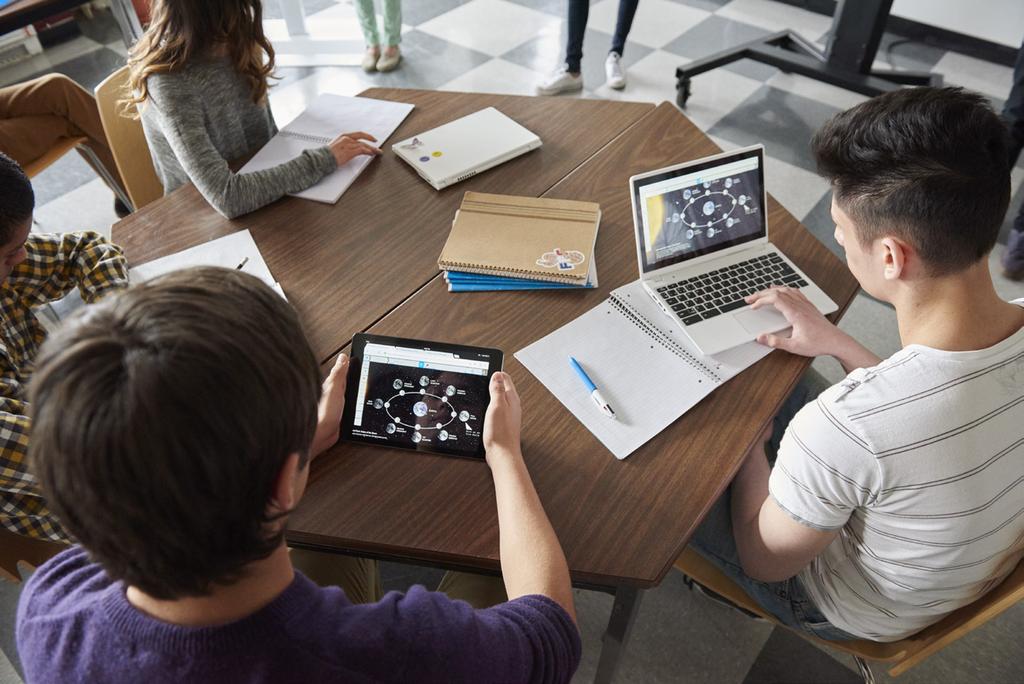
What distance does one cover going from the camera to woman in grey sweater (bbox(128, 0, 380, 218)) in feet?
4.83

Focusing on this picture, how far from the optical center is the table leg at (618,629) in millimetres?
1112

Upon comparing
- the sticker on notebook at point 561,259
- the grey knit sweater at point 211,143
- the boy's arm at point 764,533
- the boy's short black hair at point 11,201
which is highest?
the boy's short black hair at point 11,201

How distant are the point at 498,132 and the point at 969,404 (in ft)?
3.73

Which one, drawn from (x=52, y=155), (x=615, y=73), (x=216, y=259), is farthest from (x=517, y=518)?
(x=615, y=73)

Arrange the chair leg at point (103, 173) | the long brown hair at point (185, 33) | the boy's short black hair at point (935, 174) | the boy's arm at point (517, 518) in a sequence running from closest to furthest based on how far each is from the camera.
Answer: the boy's arm at point (517, 518) → the boy's short black hair at point (935, 174) → the long brown hair at point (185, 33) → the chair leg at point (103, 173)

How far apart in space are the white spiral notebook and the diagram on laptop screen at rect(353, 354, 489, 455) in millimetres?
132

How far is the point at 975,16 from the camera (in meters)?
3.44

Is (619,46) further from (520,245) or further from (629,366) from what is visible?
(629,366)

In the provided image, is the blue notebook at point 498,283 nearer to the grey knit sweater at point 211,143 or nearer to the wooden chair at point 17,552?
the grey knit sweater at point 211,143

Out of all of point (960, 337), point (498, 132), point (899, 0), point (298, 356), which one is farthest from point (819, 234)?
point (298, 356)

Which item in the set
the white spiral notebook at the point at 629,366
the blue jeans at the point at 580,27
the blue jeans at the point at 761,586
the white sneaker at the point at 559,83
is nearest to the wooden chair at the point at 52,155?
the white spiral notebook at the point at 629,366

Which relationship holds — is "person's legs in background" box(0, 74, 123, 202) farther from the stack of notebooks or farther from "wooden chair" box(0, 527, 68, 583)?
the stack of notebooks

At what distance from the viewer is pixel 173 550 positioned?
58 centimetres

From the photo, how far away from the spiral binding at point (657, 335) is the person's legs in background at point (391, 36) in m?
2.53
